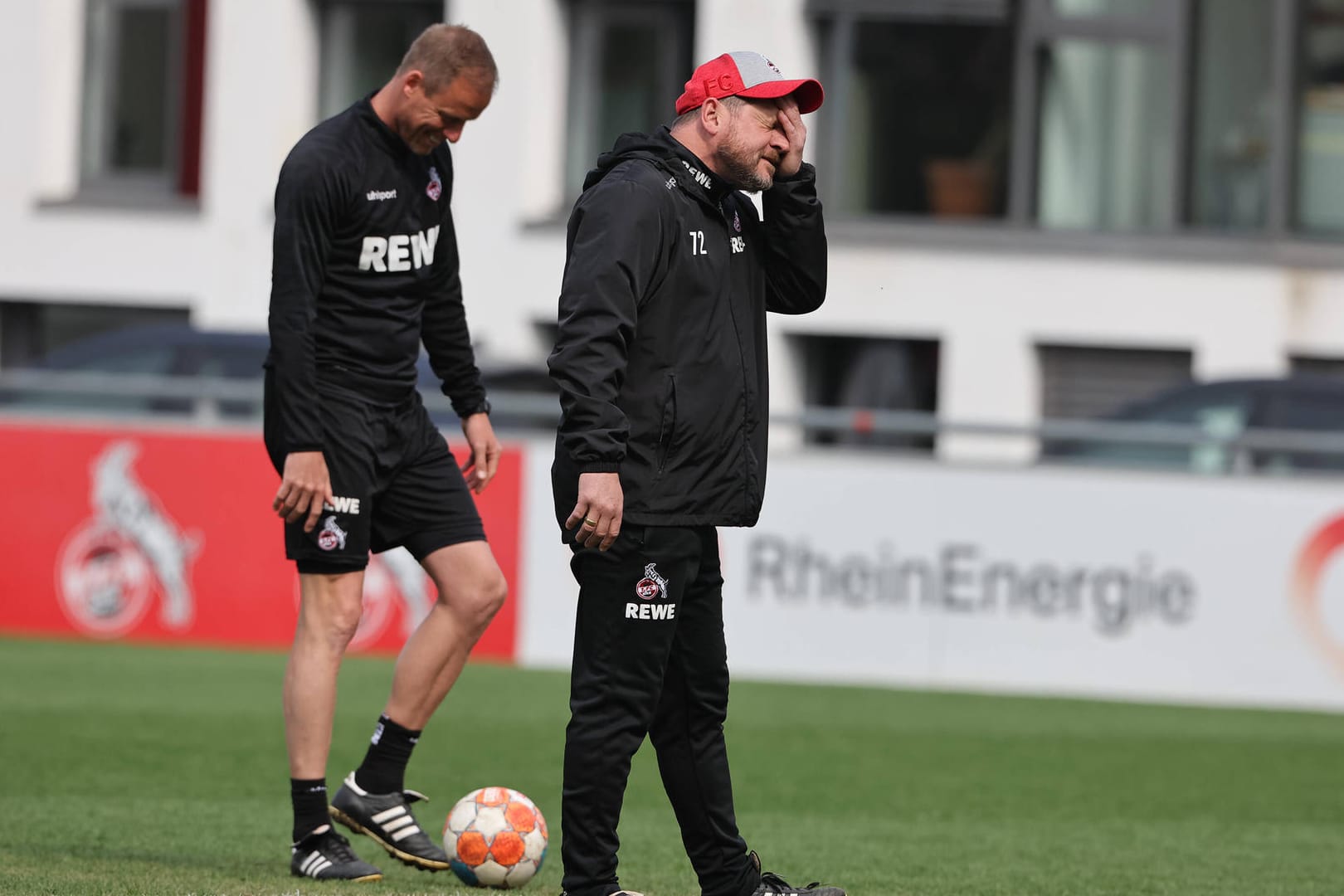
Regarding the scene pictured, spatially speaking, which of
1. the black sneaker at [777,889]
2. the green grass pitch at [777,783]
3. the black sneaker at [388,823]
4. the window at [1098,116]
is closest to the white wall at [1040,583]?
the green grass pitch at [777,783]

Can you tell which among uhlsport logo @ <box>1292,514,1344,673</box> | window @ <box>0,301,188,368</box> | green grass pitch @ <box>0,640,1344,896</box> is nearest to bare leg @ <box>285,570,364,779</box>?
green grass pitch @ <box>0,640,1344,896</box>

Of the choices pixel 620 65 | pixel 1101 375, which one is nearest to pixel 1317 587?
pixel 1101 375

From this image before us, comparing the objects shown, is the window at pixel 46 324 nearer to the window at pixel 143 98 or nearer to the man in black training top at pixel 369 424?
the window at pixel 143 98

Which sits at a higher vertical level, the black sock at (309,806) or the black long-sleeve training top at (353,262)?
the black long-sleeve training top at (353,262)

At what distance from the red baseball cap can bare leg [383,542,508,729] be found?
1710 mm

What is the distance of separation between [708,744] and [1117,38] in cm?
1704

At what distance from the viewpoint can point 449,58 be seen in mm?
6066

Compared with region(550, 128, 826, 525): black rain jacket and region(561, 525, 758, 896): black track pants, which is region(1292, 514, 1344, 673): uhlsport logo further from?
region(561, 525, 758, 896): black track pants

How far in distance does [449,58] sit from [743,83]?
3.77 ft

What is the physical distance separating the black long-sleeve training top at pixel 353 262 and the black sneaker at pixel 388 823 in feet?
3.47

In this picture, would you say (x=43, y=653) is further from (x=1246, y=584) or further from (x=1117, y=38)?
(x=1117, y=38)

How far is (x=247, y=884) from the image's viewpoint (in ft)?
19.2

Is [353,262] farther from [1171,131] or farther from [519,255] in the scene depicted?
[1171,131]

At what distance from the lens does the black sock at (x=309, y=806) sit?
241 inches
